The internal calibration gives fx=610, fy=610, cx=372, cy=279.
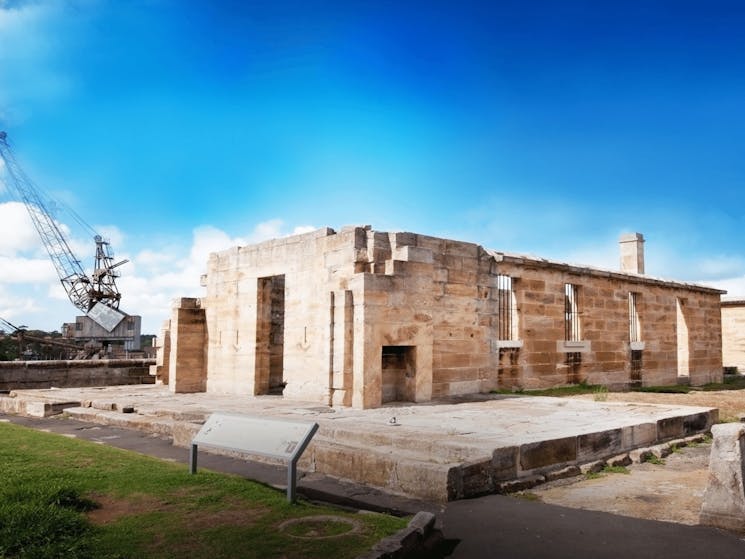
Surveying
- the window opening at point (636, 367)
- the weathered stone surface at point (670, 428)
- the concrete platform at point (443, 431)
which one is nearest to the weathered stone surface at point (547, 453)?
the concrete platform at point (443, 431)

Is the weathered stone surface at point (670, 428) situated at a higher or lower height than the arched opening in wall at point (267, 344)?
lower

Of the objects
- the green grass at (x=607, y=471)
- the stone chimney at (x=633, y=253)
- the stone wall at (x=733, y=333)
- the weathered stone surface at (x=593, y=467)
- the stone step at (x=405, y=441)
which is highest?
the stone chimney at (x=633, y=253)

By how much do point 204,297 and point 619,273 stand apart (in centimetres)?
1121

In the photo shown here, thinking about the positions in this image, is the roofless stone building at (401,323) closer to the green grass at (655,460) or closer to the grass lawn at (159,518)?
the green grass at (655,460)

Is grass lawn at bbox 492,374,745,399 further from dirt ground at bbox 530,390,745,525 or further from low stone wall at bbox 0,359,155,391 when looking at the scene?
low stone wall at bbox 0,359,155,391

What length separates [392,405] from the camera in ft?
36.2

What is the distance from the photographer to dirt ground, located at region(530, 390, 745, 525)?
18.6ft

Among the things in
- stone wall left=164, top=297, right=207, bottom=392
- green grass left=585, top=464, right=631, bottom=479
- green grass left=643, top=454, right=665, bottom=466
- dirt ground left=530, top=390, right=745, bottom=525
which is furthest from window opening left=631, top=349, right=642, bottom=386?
stone wall left=164, top=297, right=207, bottom=392

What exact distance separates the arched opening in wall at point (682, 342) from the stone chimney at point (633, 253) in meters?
1.75

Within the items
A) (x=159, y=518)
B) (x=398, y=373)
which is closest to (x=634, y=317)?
(x=398, y=373)

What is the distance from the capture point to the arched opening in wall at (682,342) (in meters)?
20.3

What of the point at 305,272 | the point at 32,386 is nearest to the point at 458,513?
the point at 305,272

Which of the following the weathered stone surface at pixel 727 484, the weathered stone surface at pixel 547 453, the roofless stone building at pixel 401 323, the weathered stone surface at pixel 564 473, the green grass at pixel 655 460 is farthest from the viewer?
the roofless stone building at pixel 401 323

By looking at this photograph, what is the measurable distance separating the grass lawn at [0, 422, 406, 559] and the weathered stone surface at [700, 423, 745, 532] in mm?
2570
